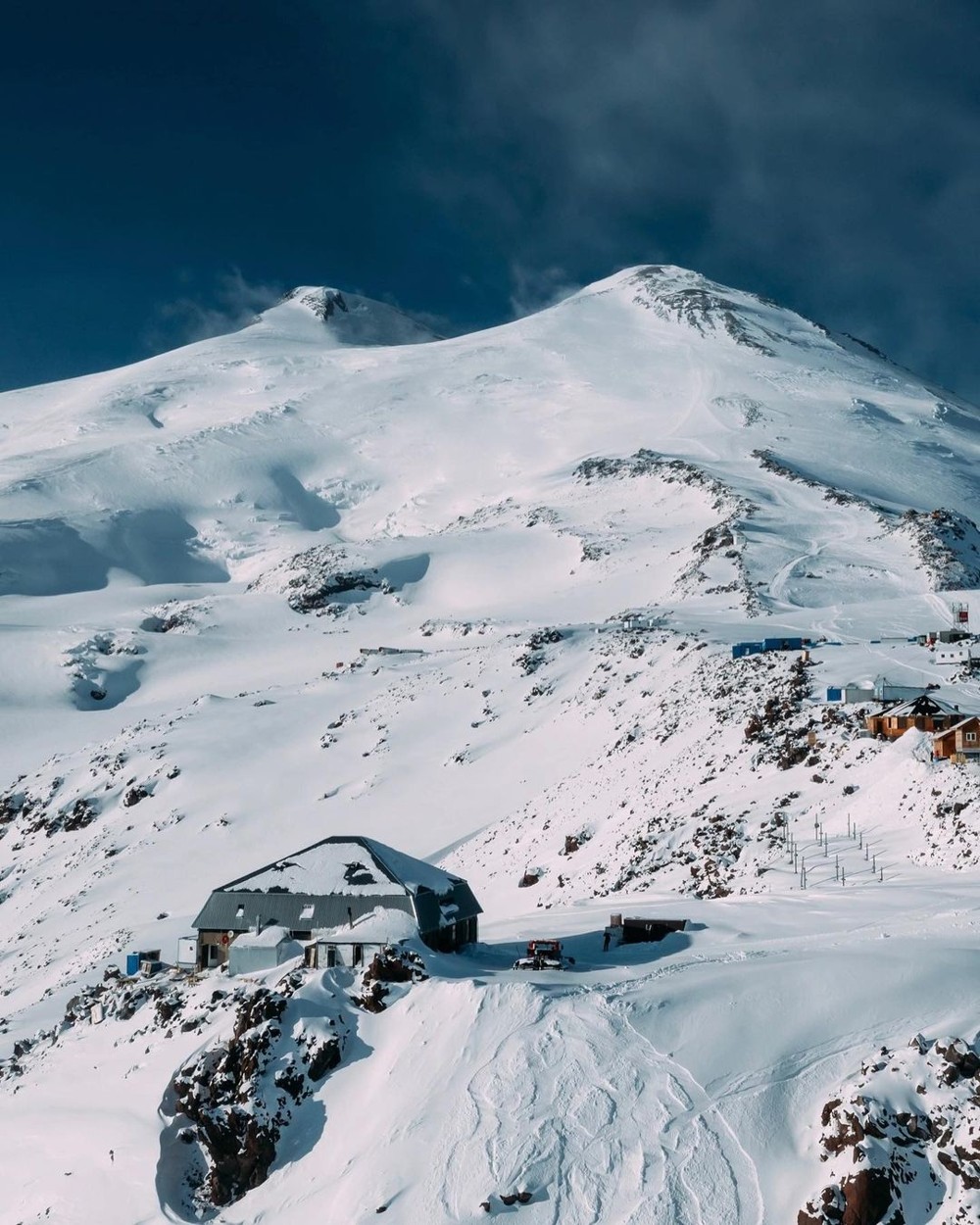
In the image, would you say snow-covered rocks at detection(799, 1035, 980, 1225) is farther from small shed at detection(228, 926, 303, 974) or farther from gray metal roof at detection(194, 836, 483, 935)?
small shed at detection(228, 926, 303, 974)

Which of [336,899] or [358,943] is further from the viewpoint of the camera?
[336,899]

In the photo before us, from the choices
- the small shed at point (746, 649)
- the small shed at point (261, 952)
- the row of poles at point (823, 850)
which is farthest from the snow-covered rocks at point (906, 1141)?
the small shed at point (746, 649)

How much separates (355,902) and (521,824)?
23.5 meters

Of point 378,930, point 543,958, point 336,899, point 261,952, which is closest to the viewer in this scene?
point 543,958

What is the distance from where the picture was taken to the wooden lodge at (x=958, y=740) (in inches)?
1537

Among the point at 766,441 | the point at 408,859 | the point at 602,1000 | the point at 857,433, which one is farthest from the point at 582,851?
the point at 857,433

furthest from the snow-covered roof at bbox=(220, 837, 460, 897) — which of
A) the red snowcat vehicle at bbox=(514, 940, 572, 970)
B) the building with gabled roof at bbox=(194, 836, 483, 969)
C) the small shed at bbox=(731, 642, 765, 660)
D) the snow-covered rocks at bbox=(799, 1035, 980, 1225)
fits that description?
the small shed at bbox=(731, 642, 765, 660)

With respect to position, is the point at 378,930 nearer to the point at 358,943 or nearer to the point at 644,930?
the point at 358,943

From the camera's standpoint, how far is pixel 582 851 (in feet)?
150

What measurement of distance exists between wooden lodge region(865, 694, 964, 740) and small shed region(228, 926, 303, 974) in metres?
25.2

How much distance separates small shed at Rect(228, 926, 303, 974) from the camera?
91.1 ft

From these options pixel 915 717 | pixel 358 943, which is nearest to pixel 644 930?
pixel 358 943

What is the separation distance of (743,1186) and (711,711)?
125 ft

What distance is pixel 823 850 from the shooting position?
35.6 metres
